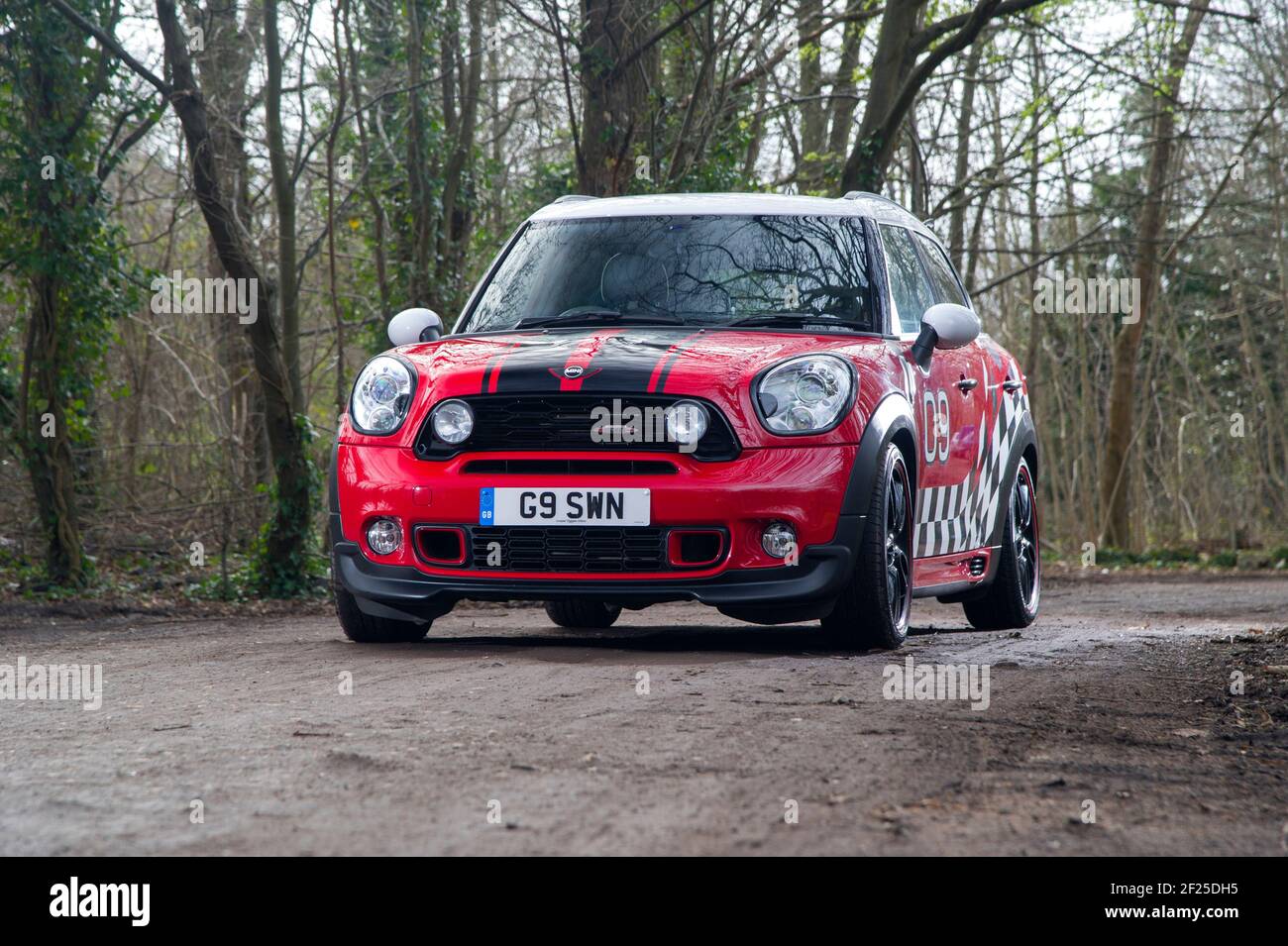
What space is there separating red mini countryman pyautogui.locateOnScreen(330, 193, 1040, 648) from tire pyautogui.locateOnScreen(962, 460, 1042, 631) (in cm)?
123

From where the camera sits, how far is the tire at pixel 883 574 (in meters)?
6.52

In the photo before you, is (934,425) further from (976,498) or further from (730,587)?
(730,587)

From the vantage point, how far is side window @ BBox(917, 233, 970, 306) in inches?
340

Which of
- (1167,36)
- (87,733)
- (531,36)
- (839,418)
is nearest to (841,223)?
(839,418)

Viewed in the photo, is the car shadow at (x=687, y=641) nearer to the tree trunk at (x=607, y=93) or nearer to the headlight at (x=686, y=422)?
the headlight at (x=686, y=422)

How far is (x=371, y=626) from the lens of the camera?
7.33m

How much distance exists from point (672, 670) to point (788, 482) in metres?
0.84

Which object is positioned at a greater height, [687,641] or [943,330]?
[943,330]

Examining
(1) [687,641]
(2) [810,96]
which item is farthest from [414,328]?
(2) [810,96]

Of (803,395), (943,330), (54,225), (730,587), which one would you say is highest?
(54,225)

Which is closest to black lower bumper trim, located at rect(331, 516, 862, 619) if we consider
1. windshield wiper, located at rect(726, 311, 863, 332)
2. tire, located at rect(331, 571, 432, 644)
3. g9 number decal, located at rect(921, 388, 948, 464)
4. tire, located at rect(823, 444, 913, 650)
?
tire, located at rect(823, 444, 913, 650)

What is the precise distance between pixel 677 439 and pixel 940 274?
304 cm

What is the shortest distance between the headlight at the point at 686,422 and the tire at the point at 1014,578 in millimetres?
3065

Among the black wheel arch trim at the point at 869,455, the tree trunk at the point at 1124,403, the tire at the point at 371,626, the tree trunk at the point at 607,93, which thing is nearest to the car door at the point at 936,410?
the black wheel arch trim at the point at 869,455
